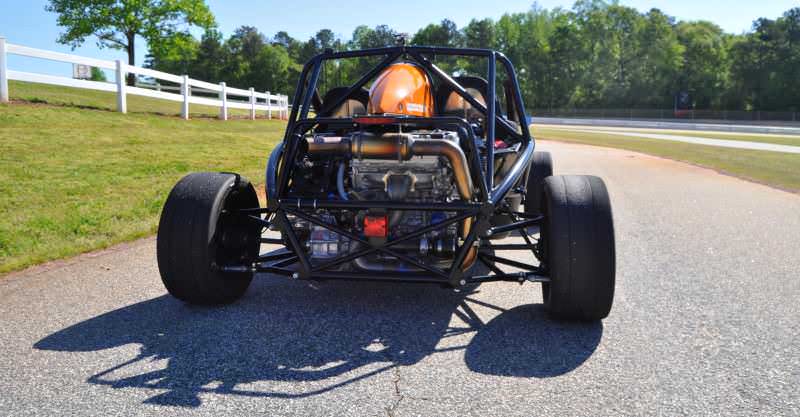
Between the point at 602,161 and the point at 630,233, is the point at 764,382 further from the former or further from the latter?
the point at 602,161

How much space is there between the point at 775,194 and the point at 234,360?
11.2 m

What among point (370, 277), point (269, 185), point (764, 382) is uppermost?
point (269, 185)

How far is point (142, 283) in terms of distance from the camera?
4926 mm

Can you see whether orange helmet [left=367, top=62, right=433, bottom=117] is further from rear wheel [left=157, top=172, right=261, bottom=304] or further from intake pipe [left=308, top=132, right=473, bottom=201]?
rear wheel [left=157, top=172, right=261, bottom=304]

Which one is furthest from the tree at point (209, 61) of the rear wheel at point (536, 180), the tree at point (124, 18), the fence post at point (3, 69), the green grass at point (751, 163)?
the rear wheel at point (536, 180)

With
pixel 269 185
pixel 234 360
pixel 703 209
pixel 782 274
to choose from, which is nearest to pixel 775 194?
pixel 703 209

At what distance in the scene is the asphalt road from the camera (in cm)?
295

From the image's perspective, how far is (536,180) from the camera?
25.2ft

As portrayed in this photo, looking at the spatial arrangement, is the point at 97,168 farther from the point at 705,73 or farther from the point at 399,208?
the point at 705,73

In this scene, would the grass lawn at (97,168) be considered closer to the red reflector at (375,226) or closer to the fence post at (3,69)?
the fence post at (3,69)

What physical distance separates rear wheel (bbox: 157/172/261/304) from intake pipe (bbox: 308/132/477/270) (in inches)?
38.4

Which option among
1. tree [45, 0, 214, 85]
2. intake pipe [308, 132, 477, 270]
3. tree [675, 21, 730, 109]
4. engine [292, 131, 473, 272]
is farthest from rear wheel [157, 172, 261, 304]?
tree [675, 21, 730, 109]

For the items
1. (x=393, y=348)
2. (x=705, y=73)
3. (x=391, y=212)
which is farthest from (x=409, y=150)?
(x=705, y=73)

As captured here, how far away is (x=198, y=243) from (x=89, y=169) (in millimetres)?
6303
